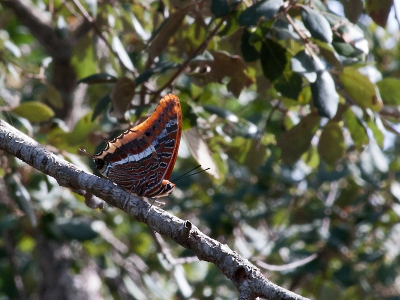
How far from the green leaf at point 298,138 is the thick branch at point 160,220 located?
76 centimetres

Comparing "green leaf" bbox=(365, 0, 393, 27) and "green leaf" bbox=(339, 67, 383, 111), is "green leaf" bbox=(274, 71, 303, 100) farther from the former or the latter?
"green leaf" bbox=(365, 0, 393, 27)

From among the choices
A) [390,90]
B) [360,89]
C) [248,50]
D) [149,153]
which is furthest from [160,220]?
[390,90]

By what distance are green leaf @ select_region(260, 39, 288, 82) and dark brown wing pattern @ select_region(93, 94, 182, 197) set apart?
1.10 feet

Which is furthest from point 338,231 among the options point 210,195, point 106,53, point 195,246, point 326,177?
point 195,246

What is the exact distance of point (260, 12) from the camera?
1391 millimetres

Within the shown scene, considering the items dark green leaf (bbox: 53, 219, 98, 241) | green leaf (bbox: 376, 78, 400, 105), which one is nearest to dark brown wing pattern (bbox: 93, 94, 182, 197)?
green leaf (bbox: 376, 78, 400, 105)

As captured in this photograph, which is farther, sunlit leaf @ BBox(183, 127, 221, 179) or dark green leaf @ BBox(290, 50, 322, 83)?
sunlit leaf @ BBox(183, 127, 221, 179)

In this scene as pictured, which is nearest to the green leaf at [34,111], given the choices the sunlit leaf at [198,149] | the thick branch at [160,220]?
the sunlit leaf at [198,149]

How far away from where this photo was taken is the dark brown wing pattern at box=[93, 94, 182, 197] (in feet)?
4.90

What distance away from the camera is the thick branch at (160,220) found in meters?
1.02

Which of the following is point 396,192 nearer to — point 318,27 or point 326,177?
point 326,177

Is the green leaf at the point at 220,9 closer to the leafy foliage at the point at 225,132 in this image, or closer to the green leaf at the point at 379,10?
the leafy foliage at the point at 225,132

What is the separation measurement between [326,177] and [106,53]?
128 centimetres

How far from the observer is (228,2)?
1.61 metres
